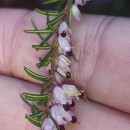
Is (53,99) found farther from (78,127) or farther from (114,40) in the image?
(114,40)

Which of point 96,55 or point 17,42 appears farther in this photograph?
point 17,42

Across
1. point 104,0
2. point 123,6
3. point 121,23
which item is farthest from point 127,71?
point 104,0

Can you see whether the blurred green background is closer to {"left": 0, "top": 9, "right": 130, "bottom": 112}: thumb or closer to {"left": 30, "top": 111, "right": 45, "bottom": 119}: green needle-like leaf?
{"left": 0, "top": 9, "right": 130, "bottom": 112}: thumb

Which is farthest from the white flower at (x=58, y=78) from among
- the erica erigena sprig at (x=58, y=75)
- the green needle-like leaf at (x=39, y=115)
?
the green needle-like leaf at (x=39, y=115)

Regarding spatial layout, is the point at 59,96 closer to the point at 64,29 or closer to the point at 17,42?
the point at 64,29

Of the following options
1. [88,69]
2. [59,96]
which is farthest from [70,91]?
[88,69]

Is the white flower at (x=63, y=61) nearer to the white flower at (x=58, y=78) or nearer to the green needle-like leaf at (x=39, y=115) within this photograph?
the white flower at (x=58, y=78)
